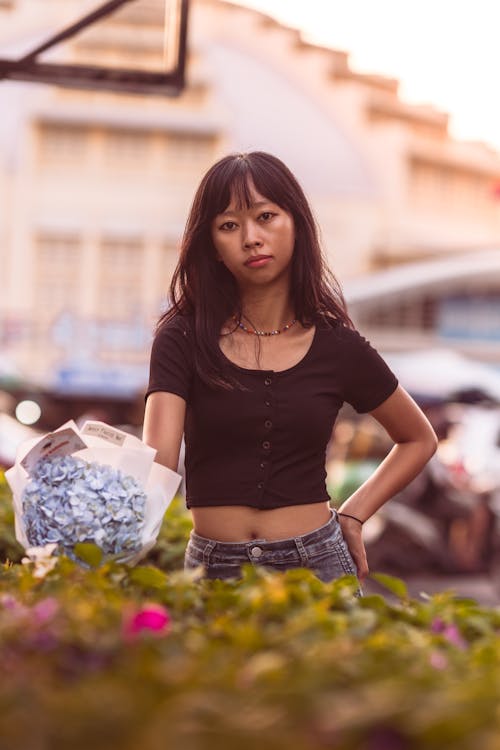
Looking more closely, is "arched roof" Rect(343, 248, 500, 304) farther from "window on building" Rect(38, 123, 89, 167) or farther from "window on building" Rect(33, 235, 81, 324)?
"window on building" Rect(38, 123, 89, 167)

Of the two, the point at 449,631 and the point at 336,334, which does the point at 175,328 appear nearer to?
the point at 336,334

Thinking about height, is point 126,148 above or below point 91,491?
below

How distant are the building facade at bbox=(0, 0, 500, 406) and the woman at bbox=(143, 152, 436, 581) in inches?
1050

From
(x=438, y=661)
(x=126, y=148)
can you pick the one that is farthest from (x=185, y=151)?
(x=438, y=661)

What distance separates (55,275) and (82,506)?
30.0m

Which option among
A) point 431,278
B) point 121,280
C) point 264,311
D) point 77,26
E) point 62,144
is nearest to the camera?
point 264,311

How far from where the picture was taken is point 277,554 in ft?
Result: 9.36

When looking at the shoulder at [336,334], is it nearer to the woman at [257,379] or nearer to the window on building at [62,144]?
the woman at [257,379]

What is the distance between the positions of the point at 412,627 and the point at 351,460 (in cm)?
875

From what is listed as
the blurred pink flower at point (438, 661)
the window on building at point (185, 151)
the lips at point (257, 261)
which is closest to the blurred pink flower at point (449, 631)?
the blurred pink flower at point (438, 661)

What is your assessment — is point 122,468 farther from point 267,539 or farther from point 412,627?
point 412,627

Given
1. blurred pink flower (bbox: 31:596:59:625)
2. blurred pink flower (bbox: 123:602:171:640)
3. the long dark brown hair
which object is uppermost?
the long dark brown hair

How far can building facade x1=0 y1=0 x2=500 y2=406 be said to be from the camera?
102 ft

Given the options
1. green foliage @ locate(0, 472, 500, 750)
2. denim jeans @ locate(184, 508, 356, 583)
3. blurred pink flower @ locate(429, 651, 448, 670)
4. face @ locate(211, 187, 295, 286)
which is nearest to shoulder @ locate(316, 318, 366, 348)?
face @ locate(211, 187, 295, 286)
